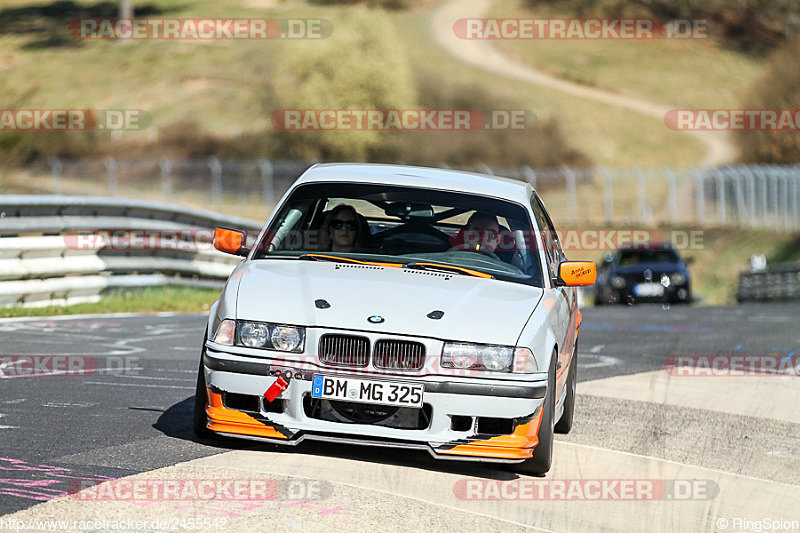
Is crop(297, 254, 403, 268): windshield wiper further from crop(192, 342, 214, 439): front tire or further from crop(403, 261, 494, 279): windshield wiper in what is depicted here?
crop(192, 342, 214, 439): front tire

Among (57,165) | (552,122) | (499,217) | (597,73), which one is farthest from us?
(597,73)

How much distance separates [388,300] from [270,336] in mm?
628

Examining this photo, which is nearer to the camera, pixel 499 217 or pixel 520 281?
pixel 520 281

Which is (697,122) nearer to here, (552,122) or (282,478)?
(552,122)

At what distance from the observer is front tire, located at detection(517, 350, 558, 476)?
6414mm

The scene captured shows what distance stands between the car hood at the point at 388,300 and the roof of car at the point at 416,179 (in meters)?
0.88

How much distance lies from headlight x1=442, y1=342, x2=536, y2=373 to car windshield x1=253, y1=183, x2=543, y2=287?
1.09m

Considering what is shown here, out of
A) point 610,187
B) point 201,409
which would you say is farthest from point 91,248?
point 610,187

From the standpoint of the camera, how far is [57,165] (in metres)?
46.3

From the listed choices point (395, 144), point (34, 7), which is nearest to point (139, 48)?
point (34, 7)

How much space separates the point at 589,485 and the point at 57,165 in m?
42.4

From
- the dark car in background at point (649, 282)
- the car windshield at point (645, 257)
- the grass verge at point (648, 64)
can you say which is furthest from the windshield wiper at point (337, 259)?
the grass verge at point (648, 64)

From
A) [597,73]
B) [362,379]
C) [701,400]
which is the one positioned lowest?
[701,400]

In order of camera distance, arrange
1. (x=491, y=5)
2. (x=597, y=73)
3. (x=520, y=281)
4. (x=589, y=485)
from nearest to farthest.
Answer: (x=589, y=485)
(x=520, y=281)
(x=597, y=73)
(x=491, y=5)
